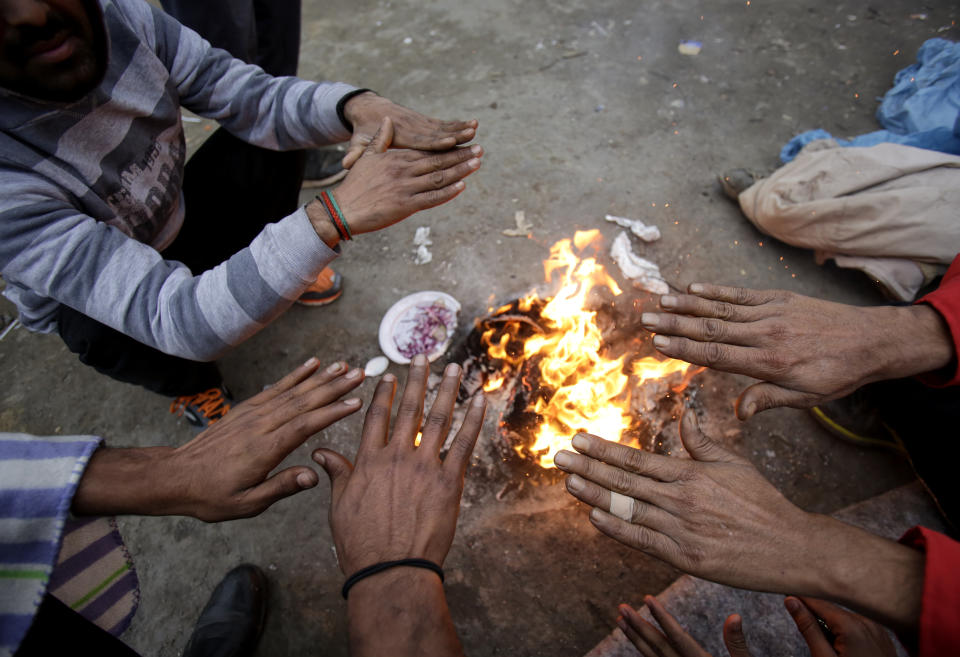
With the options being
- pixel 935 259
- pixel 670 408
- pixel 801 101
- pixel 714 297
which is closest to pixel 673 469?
pixel 714 297

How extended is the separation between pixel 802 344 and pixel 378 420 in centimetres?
163

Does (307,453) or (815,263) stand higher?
(815,263)

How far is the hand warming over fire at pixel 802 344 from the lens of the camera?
5.75 feet

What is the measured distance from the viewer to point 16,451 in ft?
4.39

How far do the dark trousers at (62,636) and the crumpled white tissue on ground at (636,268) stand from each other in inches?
125

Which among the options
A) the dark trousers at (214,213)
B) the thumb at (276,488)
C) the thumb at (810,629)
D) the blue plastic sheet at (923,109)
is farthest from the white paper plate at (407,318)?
the blue plastic sheet at (923,109)

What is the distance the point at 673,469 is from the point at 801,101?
4.59m

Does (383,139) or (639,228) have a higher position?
(383,139)

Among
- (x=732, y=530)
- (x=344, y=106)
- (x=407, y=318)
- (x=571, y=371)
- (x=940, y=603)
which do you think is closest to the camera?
(x=940, y=603)

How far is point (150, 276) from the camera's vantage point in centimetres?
187

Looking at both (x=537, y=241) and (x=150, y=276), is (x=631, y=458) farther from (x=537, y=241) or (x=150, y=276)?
(x=537, y=241)

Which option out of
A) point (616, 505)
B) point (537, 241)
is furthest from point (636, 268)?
point (616, 505)

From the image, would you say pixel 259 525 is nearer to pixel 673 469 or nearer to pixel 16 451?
pixel 16 451

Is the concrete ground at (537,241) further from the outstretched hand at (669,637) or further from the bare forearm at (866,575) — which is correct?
the bare forearm at (866,575)
